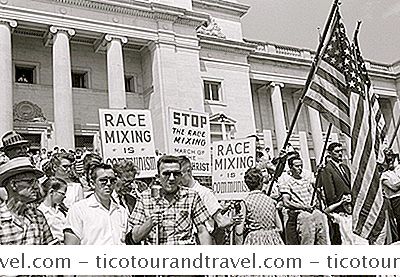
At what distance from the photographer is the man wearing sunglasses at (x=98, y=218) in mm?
4426

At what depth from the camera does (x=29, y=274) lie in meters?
3.94

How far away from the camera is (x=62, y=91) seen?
806 inches

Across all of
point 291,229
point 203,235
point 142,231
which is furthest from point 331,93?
→ point 142,231

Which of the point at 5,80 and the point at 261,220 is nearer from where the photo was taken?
the point at 261,220

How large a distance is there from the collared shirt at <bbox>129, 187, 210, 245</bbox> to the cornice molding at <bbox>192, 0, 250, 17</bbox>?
25268mm

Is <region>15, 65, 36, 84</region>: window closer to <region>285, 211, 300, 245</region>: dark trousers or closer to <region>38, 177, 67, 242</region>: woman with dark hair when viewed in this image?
<region>38, 177, 67, 242</region>: woman with dark hair

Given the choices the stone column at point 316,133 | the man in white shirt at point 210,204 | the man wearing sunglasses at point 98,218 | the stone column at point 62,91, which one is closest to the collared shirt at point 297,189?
the man in white shirt at point 210,204

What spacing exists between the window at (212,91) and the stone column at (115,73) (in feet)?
20.0

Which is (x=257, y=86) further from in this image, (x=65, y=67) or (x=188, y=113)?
(x=188, y=113)

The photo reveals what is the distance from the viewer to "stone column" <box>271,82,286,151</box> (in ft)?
100

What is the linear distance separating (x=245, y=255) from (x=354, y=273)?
1039 mm

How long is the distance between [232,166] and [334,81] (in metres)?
2.54

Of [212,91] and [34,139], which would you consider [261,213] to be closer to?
[34,139]

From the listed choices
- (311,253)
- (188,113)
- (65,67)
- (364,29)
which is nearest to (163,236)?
(311,253)
